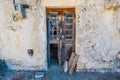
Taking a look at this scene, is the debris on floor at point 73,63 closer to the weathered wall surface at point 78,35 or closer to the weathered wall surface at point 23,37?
the weathered wall surface at point 78,35

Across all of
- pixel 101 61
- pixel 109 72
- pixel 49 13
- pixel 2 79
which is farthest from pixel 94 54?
pixel 2 79

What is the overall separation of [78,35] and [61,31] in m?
0.56

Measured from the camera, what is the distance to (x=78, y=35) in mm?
5875

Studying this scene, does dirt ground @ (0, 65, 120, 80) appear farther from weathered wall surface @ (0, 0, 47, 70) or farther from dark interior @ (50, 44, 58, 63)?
dark interior @ (50, 44, 58, 63)

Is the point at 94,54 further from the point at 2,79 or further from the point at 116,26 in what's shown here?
the point at 2,79

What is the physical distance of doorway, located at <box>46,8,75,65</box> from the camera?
6113mm

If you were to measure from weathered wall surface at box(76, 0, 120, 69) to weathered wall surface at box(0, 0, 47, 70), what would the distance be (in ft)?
3.28

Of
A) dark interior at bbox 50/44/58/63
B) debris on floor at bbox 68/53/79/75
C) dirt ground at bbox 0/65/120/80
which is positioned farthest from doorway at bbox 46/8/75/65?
→ dirt ground at bbox 0/65/120/80

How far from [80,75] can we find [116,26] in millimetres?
1612

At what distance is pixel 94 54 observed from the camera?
5.95m

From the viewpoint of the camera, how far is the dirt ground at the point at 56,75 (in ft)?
18.8

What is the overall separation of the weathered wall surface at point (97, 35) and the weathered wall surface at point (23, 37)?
100cm

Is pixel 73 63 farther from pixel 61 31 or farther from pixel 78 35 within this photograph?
pixel 61 31

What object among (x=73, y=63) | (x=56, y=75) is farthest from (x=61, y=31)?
(x=56, y=75)
